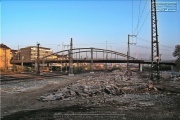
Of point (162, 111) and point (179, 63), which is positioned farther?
point (179, 63)

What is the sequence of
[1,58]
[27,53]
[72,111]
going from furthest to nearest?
[27,53] < [1,58] < [72,111]

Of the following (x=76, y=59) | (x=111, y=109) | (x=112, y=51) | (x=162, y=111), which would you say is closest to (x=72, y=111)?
(x=111, y=109)

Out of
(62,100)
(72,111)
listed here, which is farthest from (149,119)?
(62,100)

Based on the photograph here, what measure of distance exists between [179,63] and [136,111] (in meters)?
60.5

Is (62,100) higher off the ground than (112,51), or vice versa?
(112,51)

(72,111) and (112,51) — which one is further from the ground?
(112,51)

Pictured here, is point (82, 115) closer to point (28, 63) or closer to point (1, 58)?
point (1, 58)

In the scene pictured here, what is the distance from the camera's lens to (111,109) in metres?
13.5

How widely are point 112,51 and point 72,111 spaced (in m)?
144

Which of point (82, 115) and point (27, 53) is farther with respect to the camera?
point (27, 53)

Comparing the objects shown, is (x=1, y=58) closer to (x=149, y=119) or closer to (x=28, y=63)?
(x=28, y=63)

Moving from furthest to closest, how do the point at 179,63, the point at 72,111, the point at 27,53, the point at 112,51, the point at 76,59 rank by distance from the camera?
the point at 27,53, the point at 112,51, the point at 76,59, the point at 179,63, the point at 72,111

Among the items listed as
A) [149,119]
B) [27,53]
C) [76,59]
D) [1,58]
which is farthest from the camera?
[27,53]

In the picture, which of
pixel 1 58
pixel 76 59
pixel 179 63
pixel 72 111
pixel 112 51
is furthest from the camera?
pixel 112 51
